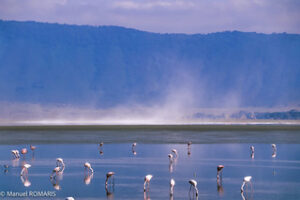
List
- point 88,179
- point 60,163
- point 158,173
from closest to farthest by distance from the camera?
1. point 88,179
2. point 158,173
3. point 60,163

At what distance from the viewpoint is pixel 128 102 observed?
591ft

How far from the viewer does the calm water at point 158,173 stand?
1070 inches

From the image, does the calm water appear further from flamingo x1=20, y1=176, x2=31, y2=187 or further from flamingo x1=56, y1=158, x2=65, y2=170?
flamingo x1=56, y1=158, x2=65, y2=170

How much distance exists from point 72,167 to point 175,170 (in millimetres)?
5998

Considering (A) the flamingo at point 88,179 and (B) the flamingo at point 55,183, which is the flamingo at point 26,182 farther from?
(A) the flamingo at point 88,179

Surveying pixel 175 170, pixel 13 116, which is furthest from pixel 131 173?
pixel 13 116

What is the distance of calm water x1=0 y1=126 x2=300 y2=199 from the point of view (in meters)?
27.2

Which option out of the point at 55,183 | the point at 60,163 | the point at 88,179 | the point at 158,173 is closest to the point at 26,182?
the point at 55,183

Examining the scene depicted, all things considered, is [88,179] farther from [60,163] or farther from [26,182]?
[60,163]

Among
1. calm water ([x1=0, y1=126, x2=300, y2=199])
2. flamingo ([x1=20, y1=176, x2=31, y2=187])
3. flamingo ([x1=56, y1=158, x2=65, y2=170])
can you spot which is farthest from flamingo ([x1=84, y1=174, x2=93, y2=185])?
flamingo ([x1=56, y1=158, x2=65, y2=170])

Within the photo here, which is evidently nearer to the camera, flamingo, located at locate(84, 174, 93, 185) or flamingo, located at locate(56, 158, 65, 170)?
flamingo, located at locate(84, 174, 93, 185)

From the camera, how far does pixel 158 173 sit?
1356 inches

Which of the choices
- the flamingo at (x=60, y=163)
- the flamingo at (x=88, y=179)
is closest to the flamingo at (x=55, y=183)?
the flamingo at (x=88, y=179)

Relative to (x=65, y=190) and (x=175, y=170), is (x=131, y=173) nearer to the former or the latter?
(x=175, y=170)
